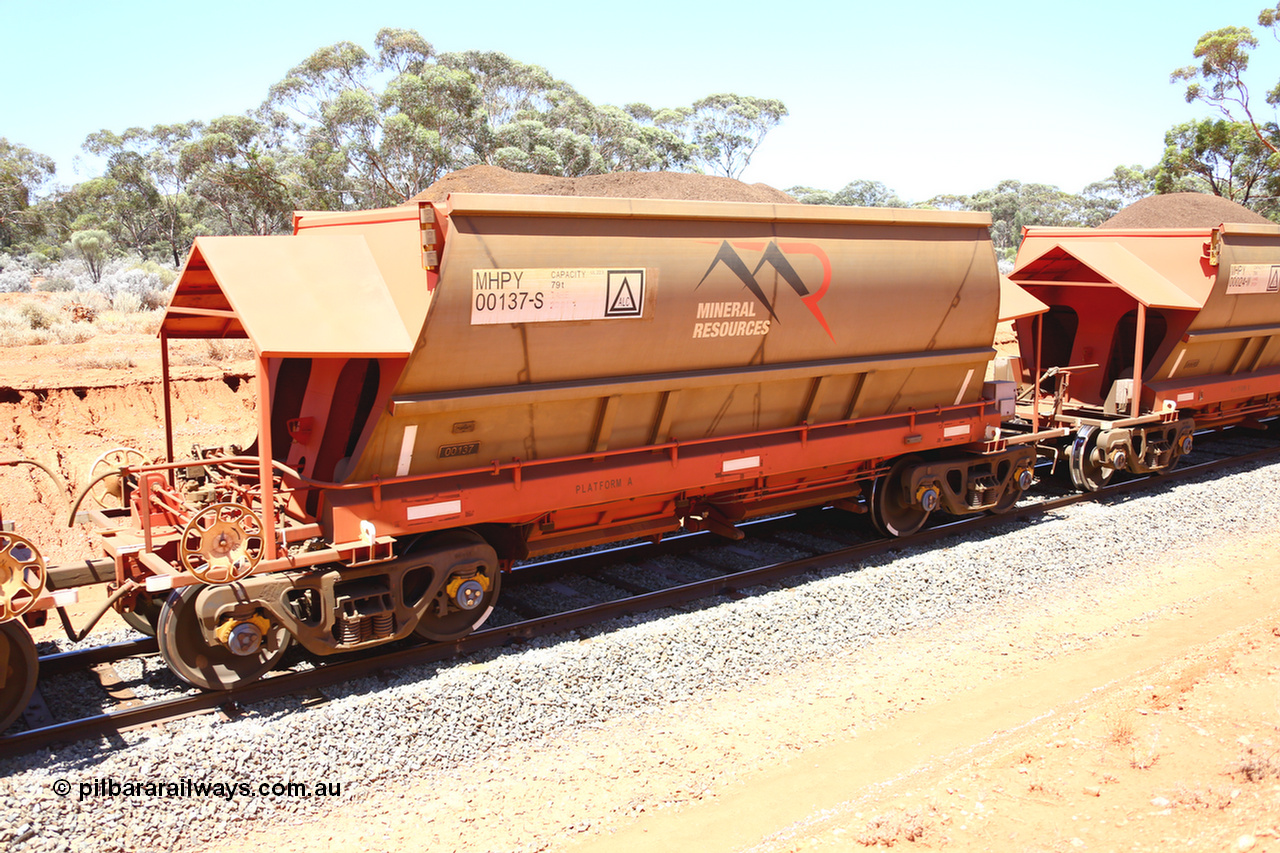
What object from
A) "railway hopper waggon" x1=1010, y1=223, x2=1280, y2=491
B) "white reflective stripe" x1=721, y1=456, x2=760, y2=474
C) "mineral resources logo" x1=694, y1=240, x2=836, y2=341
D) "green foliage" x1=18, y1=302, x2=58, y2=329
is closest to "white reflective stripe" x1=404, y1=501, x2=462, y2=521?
"mineral resources logo" x1=694, y1=240, x2=836, y2=341

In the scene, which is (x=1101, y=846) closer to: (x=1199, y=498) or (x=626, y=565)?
(x=626, y=565)

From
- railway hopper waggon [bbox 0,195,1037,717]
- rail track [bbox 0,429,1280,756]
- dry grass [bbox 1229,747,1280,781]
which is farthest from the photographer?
railway hopper waggon [bbox 0,195,1037,717]

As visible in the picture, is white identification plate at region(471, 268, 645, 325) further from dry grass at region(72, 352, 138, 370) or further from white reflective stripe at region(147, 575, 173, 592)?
dry grass at region(72, 352, 138, 370)

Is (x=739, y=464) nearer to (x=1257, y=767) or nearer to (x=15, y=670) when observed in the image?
(x=1257, y=767)

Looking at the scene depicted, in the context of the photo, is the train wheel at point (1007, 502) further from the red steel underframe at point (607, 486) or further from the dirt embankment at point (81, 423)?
the dirt embankment at point (81, 423)

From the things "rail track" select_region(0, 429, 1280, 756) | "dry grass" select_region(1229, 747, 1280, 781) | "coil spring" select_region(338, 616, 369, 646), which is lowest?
"dry grass" select_region(1229, 747, 1280, 781)

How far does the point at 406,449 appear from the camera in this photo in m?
7.22

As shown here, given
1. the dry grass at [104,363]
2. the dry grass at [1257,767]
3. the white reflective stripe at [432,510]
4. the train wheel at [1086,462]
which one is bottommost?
the dry grass at [1257,767]

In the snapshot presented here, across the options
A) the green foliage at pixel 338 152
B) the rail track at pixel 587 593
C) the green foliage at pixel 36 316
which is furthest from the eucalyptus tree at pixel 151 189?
the rail track at pixel 587 593

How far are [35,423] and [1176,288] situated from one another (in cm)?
1737

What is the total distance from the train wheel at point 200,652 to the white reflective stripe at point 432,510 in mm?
1268

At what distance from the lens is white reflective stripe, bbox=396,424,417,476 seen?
7.14 meters

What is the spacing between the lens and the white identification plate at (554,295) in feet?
23.1

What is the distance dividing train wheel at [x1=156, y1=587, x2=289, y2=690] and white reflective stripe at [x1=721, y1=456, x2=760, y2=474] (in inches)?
166
